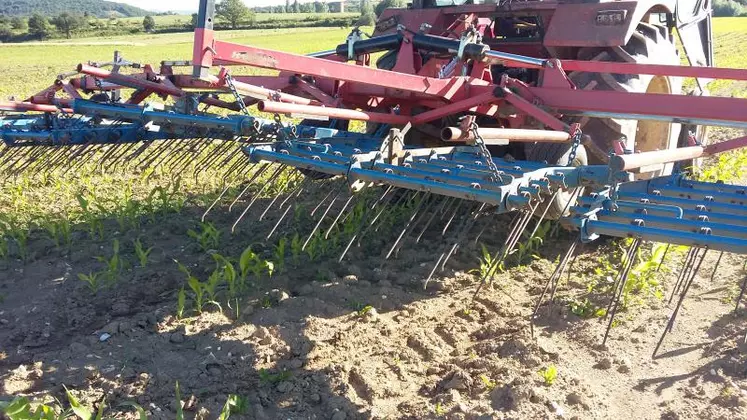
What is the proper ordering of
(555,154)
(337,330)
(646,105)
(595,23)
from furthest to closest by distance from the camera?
1. (595,23)
2. (555,154)
3. (646,105)
4. (337,330)

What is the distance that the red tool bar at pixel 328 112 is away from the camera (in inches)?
106

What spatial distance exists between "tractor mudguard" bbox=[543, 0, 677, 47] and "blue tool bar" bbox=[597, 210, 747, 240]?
59.0 inches

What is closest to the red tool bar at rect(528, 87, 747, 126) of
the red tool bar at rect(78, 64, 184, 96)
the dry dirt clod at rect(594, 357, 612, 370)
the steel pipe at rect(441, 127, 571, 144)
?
the steel pipe at rect(441, 127, 571, 144)

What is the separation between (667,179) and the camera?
2891 mm

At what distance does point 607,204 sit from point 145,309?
1.84 meters

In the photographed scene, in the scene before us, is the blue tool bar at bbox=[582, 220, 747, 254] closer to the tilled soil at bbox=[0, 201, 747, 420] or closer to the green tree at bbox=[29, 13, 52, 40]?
the tilled soil at bbox=[0, 201, 747, 420]

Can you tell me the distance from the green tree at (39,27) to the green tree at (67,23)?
64 cm

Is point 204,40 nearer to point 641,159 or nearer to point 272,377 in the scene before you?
point 272,377

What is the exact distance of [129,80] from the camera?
3.52 metres

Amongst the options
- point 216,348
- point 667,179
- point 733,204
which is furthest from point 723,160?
point 216,348

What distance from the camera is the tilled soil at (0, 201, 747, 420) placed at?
7.05ft

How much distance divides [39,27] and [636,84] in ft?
155

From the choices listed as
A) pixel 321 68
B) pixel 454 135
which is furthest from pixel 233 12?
pixel 454 135

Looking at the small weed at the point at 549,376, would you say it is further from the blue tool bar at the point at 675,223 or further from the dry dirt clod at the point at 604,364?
the blue tool bar at the point at 675,223
